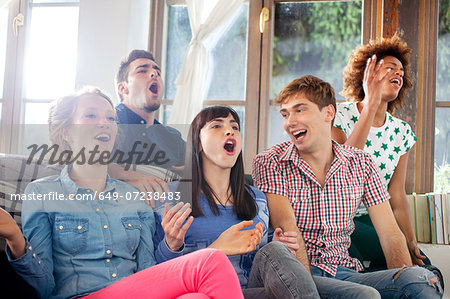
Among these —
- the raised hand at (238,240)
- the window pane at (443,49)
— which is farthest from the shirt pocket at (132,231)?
the window pane at (443,49)

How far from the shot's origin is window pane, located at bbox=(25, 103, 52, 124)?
3.21 m

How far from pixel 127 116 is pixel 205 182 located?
0.64m

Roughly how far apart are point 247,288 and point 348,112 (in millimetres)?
1186

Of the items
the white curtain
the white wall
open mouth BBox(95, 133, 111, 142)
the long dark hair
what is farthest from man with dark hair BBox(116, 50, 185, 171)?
the white wall

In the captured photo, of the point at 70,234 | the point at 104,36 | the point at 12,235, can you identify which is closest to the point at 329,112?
the point at 70,234

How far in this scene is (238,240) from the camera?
1.47 metres

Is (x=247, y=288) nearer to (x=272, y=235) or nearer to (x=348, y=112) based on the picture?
(x=272, y=235)

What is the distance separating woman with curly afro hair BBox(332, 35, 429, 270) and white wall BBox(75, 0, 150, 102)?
4.89 feet

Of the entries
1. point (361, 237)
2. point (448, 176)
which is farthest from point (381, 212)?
point (448, 176)

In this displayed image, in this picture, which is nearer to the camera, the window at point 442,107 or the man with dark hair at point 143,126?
the man with dark hair at point 143,126

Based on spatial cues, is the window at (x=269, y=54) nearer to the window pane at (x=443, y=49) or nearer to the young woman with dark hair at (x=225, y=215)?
the window pane at (x=443, y=49)

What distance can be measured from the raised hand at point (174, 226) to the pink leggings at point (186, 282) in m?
0.13

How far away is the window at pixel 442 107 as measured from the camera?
9.34 ft

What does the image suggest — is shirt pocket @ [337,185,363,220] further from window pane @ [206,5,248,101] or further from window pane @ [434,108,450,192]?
window pane @ [206,5,248,101]
